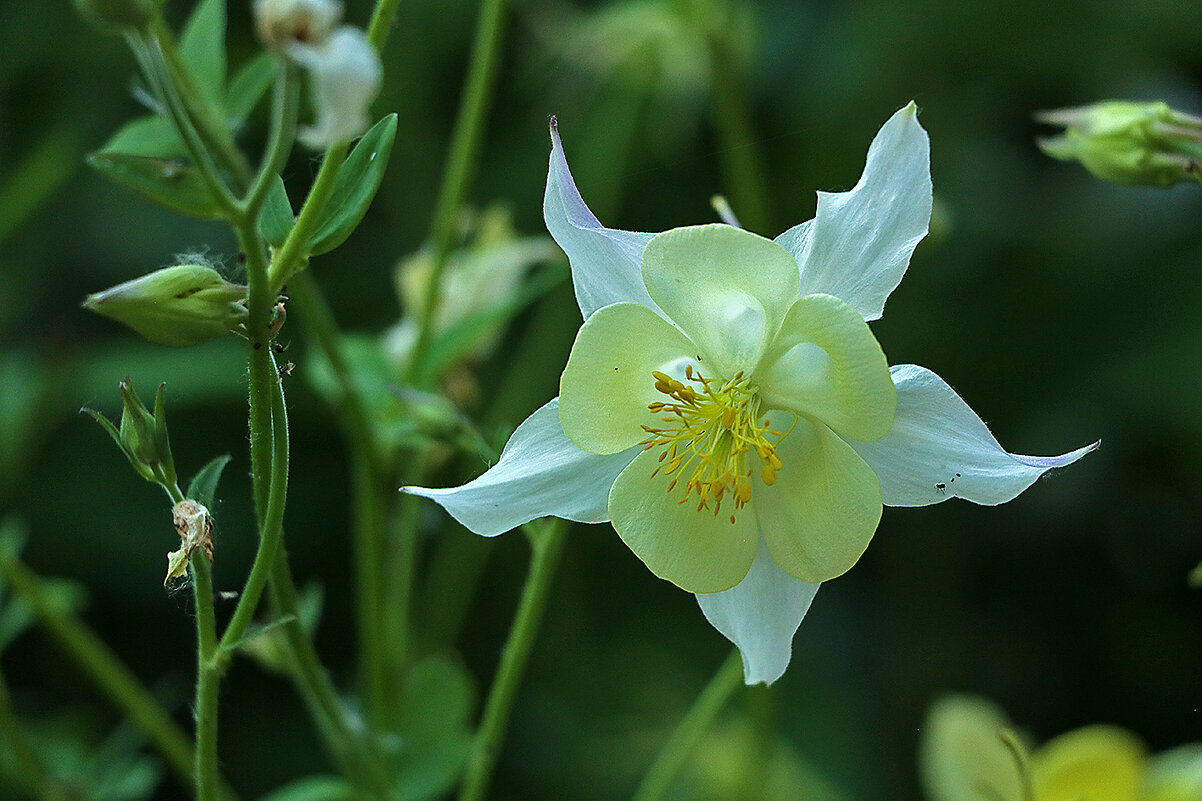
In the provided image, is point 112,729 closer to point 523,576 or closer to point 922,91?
point 523,576

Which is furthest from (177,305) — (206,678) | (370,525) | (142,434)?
(370,525)

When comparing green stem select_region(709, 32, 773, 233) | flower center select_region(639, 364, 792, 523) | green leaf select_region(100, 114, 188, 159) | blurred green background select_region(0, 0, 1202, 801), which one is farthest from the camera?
blurred green background select_region(0, 0, 1202, 801)

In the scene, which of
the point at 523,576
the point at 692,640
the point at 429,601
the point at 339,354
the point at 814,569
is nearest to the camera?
the point at 814,569

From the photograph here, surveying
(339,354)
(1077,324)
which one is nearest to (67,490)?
(339,354)

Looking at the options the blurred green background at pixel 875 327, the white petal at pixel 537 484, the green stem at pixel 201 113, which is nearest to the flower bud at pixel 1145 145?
the white petal at pixel 537 484

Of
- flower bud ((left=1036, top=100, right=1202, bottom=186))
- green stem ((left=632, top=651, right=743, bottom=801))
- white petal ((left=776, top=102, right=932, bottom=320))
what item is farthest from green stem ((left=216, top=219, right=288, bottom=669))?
flower bud ((left=1036, top=100, right=1202, bottom=186))

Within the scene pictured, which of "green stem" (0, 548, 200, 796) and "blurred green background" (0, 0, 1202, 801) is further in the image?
"blurred green background" (0, 0, 1202, 801)

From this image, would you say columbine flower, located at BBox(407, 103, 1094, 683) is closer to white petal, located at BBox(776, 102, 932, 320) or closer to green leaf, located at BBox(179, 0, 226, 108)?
white petal, located at BBox(776, 102, 932, 320)
